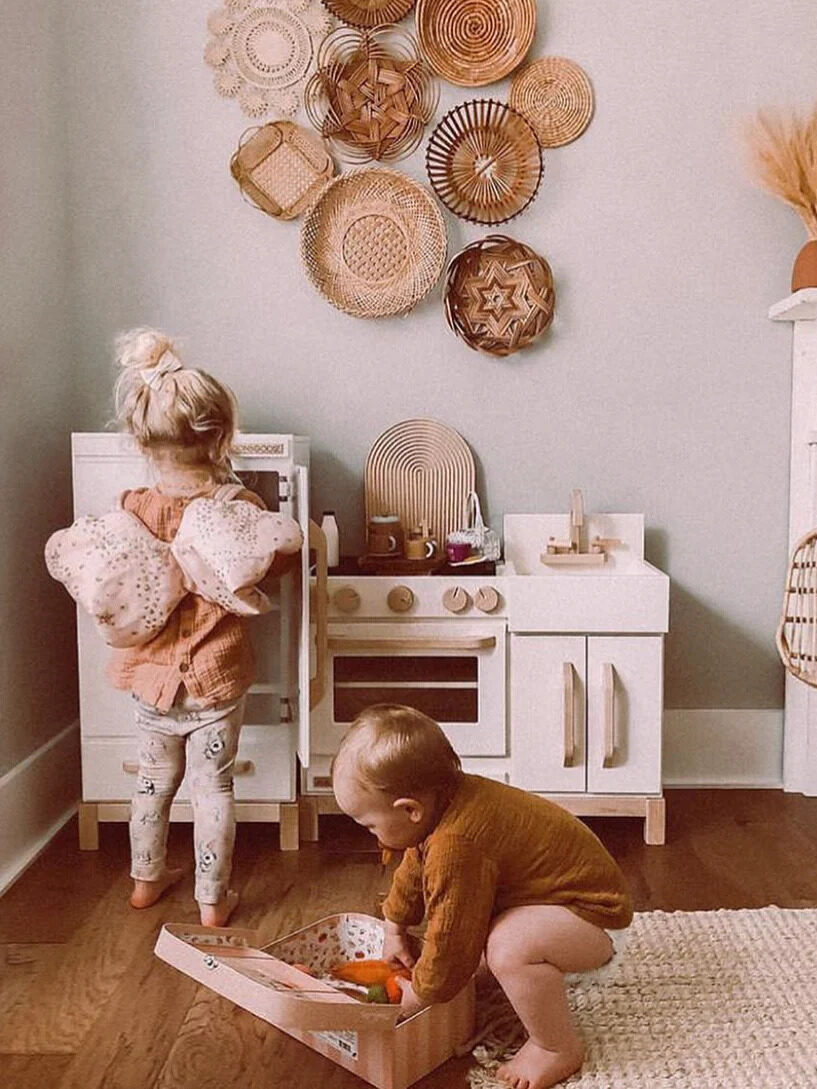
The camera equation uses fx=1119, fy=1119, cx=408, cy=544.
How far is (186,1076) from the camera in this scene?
1725 millimetres

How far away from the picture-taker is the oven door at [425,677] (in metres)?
2.73

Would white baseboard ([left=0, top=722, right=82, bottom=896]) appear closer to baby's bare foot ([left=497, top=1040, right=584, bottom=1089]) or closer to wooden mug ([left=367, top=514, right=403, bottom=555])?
wooden mug ([left=367, top=514, right=403, bottom=555])

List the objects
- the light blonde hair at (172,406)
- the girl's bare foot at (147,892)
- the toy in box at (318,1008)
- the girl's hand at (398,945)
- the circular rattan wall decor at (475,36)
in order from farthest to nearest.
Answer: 1. the circular rattan wall decor at (475,36)
2. the girl's bare foot at (147,892)
3. the light blonde hair at (172,406)
4. the girl's hand at (398,945)
5. the toy in box at (318,1008)

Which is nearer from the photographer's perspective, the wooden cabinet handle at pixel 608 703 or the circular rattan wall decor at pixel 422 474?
the wooden cabinet handle at pixel 608 703

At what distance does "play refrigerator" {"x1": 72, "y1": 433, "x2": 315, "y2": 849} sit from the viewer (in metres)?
2.60

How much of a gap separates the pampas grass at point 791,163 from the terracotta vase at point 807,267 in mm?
40

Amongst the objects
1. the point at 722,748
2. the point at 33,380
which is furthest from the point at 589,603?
the point at 33,380

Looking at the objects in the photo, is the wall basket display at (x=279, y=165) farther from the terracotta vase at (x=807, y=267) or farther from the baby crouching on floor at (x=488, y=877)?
the baby crouching on floor at (x=488, y=877)

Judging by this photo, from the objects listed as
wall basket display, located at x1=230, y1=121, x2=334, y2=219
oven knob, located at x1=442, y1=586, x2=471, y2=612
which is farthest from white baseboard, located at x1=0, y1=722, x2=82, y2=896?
wall basket display, located at x1=230, y1=121, x2=334, y2=219

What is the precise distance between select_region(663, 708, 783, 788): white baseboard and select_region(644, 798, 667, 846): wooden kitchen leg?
471mm

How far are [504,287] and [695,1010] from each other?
1897mm

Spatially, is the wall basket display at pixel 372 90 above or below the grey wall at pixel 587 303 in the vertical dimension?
above

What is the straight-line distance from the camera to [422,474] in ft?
10.2

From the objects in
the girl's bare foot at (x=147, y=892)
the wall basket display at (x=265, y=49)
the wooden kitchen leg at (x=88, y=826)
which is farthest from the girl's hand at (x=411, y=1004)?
the wall basket display at (x=265, y=49)
